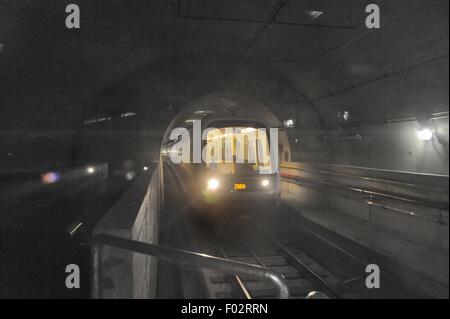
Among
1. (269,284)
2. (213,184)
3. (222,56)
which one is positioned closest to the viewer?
(269,284)

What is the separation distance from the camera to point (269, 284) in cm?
602

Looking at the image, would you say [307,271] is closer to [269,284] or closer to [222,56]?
[269,284]

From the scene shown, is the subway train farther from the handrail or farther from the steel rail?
the handrail

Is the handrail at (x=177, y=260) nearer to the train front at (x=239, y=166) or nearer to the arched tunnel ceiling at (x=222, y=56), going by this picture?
the arched tunnel ceiling at (x=222, y=56)

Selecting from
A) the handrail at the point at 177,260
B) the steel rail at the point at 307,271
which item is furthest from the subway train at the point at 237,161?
the handrail at the point at 177,260

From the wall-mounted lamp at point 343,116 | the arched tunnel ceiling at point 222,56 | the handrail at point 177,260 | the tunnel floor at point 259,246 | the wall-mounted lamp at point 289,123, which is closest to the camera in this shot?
the handrail at point 177,260

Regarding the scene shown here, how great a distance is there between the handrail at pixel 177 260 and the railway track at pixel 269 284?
2798mm

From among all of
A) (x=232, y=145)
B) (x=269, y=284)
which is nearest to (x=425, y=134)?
(x=232, y=145)

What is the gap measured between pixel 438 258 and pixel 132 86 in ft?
39.8

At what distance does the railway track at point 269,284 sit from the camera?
557cm

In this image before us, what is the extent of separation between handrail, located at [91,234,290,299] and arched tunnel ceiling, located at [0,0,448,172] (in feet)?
21.9

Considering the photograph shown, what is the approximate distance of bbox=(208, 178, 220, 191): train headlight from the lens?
34.8 feet

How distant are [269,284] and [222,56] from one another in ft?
29.9

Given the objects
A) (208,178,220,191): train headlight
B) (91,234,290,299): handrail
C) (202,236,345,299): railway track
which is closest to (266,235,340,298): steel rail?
(202,236,345,299): railway track
